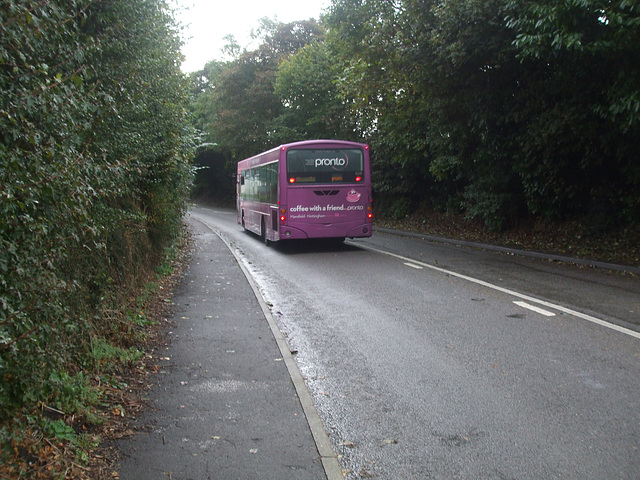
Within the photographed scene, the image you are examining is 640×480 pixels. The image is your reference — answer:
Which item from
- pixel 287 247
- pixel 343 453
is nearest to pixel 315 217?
pixel 287 247

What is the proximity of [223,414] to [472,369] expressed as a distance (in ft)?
8.88

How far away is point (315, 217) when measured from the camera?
692 inches

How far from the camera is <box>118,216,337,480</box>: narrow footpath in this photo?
4062 millimetres

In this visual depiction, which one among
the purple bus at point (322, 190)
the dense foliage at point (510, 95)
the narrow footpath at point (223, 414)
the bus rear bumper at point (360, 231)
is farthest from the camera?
the bus rear bumper at point (360, 231)

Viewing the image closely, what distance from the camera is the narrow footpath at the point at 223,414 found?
4062 mm

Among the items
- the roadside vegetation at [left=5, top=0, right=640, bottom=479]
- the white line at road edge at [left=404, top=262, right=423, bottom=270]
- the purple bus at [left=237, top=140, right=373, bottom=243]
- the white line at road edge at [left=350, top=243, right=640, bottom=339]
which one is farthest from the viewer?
the purple bus at [left=237, top=140, right=373, bottom=243]

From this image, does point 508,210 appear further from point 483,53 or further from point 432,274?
point 432,274

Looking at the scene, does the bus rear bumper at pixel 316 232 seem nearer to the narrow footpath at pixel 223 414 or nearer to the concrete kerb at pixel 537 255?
the concrete kerb at pixel 537 255

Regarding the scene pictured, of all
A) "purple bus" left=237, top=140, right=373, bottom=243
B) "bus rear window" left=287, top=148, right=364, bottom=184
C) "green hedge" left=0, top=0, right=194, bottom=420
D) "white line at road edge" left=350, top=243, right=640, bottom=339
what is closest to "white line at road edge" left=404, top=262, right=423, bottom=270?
"white line at road edge" left=350, top=243, right=640, bottom=339

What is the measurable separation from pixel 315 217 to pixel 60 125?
44.4 feet

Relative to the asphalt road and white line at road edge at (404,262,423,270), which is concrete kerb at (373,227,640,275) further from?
white line at road edge at (404,262,423,270)

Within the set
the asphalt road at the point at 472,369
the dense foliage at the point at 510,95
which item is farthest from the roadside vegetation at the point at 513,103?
the asphalt road at the point at 472,369

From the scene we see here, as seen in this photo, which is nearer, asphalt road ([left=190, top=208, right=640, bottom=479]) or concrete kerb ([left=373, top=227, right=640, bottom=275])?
asphalt road ([left=190, top=208, right=640, bottom=479])

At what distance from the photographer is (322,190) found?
17.5 metres
